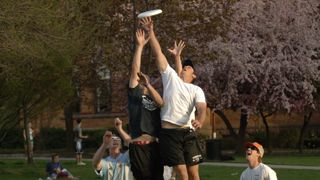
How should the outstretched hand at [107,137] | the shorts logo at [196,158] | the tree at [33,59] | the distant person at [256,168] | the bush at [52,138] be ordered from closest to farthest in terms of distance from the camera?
1. the outstretched hand at [107,137]
2. the shorts logo at [196,158]
3. the distant person at [256,168]
4. the tree at [33,59]
5. the bush at [52,138]

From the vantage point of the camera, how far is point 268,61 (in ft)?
114

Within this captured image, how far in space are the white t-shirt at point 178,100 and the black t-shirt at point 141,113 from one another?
0.44 ft

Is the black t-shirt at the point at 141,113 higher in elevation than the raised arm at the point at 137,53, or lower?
lower

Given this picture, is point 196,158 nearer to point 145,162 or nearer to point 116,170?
point 145,162

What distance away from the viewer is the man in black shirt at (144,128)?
340 inches

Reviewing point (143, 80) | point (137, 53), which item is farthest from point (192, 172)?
point (137, 53)

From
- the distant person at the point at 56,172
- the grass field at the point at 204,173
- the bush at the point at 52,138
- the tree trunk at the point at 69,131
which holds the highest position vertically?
the distant person at the point at 56,172

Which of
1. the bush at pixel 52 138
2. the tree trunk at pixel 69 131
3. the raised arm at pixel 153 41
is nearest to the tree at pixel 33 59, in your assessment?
the raised arm at pixel 153 41

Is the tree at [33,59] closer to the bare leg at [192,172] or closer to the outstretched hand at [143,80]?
the outstretched hand at [143,80]

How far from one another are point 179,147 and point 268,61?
86.8ft

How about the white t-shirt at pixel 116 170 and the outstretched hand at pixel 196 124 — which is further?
the white t-shirt at pixel 116 170

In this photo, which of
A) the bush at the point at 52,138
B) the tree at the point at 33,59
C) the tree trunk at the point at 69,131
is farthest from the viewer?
the bush at the point at 52,138

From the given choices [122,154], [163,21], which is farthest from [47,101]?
[122,154]

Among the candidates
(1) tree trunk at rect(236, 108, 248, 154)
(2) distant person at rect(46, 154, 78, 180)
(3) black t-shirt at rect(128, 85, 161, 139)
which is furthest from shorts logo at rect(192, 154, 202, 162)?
(1) tree trunk at rect(236, 108, 248, 154)
